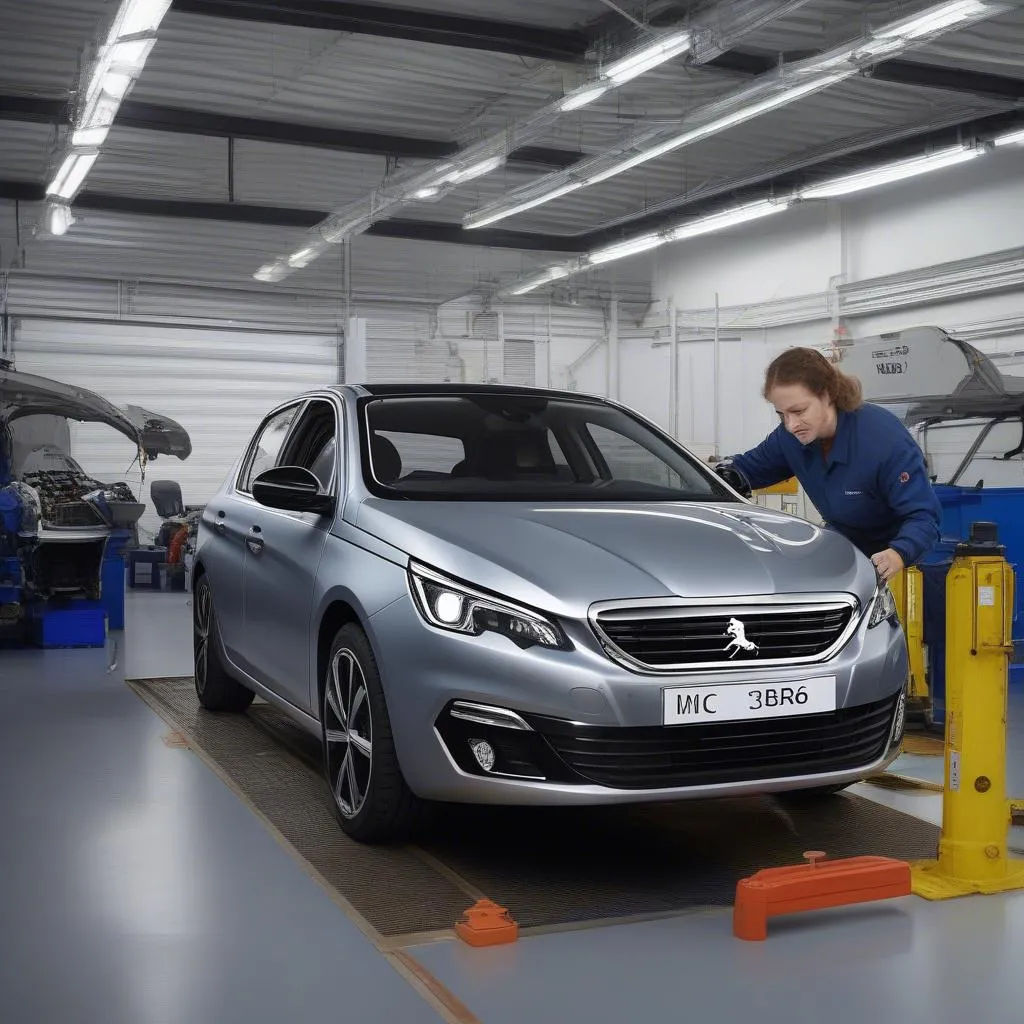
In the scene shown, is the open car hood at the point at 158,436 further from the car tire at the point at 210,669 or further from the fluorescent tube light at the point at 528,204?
the car tire at the point at 210,669

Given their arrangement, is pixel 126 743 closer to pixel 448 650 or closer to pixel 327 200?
pixel 448 650

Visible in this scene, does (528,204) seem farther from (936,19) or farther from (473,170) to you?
(936,19)

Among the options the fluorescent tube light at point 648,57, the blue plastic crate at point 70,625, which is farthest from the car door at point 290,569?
the fluorescent tube light at point 648,57

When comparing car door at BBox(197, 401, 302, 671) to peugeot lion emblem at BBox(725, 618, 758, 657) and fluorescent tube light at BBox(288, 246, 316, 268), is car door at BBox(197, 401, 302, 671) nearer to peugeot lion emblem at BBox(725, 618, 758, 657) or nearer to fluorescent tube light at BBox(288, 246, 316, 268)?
peugeot lion emblem at BBox(725, 618, 758, 657)

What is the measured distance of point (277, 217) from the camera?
1492 centimetres

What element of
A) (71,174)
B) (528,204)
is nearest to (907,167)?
(528,204)

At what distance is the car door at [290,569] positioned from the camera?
3674mm

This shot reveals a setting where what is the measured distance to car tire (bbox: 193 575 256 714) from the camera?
5.11 metres

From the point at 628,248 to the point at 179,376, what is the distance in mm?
7253

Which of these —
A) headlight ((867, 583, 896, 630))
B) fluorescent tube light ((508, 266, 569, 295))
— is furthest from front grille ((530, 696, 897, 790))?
fluorescent tube light ((508, 266, 569, 295))

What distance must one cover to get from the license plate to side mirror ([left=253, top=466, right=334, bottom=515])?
1.33 meters

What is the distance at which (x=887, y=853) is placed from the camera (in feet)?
11.1

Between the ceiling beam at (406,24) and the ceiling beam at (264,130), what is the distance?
256cm

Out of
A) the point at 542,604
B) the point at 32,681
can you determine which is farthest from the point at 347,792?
the point at 32,681
